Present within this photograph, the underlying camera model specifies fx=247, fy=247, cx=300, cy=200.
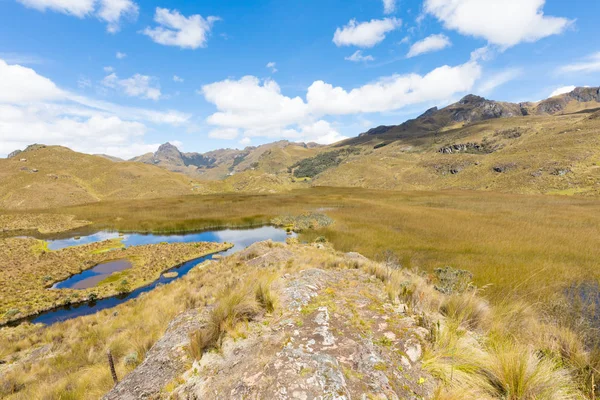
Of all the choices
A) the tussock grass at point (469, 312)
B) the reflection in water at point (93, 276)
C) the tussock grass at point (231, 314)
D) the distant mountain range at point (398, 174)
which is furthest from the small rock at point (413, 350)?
the distant mountain range at point (398, 174)

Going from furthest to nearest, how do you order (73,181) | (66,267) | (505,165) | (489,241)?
1. (73,181)
2. (505,165)
3. (66,267)
4. (489,241)

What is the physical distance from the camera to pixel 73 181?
101625 millimetres

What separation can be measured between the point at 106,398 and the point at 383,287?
7233 mm

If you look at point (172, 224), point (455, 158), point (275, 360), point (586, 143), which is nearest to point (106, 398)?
point (275, 360)

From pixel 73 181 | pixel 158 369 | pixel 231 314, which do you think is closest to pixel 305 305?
pixel 231 314

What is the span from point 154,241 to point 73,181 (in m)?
96.2

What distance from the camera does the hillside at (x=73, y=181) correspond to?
83762mm

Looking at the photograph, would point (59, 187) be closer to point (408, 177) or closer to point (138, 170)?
point (138, 170)

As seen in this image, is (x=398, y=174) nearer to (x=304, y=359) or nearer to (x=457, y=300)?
(x=457, y=300)

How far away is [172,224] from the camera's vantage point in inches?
1865

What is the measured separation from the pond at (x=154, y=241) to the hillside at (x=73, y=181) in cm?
6364

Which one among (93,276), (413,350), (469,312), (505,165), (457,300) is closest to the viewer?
(413,350)

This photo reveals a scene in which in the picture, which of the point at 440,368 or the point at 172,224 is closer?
the point at 440,368

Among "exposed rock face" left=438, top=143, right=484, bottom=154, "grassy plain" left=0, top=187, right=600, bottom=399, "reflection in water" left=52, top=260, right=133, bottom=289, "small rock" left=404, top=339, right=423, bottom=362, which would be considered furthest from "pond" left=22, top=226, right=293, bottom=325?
"exposed rock face" left=438, top=143, right=484, bottom=154
